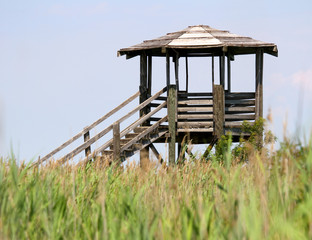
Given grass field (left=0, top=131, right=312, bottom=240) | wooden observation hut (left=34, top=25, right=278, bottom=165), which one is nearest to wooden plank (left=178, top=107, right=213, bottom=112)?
wooden observation hut (left=34, top=25, right=278, bottom=165)

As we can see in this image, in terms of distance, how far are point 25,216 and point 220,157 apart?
10761 millimetres

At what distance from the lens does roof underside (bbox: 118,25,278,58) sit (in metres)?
16.1

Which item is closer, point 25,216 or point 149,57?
point 25,216

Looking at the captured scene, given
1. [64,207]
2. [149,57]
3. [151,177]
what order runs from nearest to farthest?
1. [64,207]
2. [151,177]
3. [149,57]

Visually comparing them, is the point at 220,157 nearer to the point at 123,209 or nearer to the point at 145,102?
the point at 145,102

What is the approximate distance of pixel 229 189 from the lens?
13.2ft

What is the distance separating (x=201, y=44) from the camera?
52.7 ft

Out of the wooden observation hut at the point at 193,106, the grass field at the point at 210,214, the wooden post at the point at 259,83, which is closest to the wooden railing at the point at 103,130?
the wooden observation hut at the point at 193,106

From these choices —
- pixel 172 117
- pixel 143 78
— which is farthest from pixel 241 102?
pixel 143 78

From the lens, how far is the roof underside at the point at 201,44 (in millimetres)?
16125

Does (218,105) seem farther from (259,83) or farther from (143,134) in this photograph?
(143,134)

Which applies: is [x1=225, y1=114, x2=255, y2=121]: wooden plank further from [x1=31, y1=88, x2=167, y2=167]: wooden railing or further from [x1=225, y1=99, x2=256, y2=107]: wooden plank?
[x1=31, y1=88, x2=167, y2=167]: wooden railing

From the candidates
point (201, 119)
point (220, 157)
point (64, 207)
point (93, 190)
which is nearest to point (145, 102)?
point (201, 119)

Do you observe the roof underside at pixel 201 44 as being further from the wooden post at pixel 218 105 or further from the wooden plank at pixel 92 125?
the wooden plank at pixel 92 125
